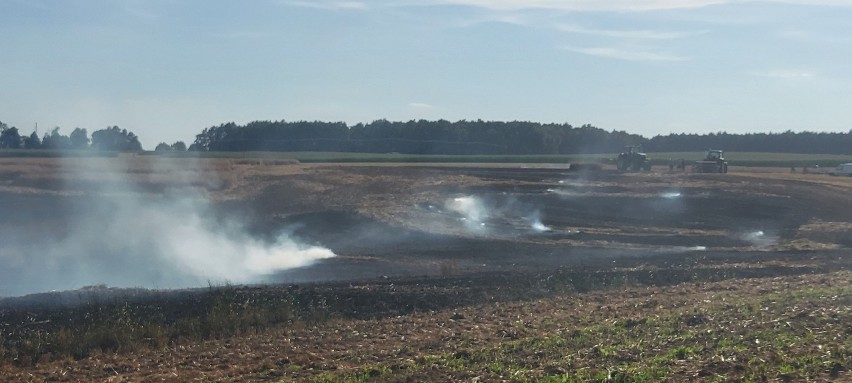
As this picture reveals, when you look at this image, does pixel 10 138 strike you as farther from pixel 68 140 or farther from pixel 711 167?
pixel 711 167

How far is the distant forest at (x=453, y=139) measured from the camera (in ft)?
438

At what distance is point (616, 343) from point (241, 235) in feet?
93.1

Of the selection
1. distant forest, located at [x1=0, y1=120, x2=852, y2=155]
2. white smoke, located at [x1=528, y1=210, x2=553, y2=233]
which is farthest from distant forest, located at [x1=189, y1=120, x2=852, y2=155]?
white smoke, located at [x1=528, y1=210, x2=553, y2=233]

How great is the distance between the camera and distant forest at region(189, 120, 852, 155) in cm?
13338

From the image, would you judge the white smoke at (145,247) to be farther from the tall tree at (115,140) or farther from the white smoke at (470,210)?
the tall tree at (115,140)

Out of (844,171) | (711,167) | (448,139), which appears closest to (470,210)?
(711,167)

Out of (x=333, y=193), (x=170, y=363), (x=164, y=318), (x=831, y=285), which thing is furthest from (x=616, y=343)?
(x=333, y=193)

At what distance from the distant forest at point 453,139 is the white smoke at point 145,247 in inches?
3041

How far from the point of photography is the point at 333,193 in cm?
5344

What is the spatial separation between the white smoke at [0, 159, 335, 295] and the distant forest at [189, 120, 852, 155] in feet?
253

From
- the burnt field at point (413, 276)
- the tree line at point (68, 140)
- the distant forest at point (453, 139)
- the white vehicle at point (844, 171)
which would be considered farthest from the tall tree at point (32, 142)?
the white vehicle at point (844, 171)

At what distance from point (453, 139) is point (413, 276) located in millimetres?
109609

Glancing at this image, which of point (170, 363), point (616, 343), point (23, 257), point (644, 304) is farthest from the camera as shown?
point (23, 257)

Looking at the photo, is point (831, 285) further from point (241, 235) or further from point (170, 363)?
point (241, 235)
